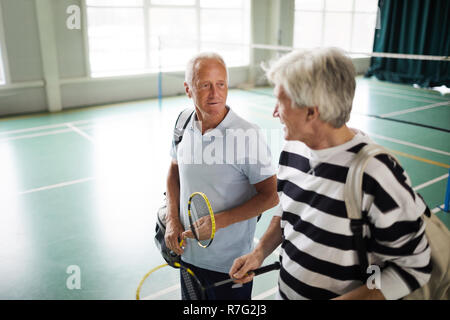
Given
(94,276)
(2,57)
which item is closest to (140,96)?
(2,57)

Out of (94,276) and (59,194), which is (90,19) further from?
(94,276)

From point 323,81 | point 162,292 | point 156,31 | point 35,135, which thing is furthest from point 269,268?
point 156,31

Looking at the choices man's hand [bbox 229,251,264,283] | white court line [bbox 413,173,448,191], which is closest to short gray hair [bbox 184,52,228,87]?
man's hand [bbox 229,251,264,283]

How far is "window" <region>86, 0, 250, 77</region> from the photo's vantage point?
12.2 m

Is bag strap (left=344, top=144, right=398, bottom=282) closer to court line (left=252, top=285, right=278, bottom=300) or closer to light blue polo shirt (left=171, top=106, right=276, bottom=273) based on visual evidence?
light blue polo shirt (left=171, top=106, right=276, bottom=273)

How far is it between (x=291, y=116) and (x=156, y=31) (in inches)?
494

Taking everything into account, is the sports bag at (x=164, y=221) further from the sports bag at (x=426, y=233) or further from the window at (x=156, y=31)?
the window at (x=156, y=31)

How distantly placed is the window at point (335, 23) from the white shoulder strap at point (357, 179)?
52.0 ft

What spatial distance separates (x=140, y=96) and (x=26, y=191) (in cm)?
743

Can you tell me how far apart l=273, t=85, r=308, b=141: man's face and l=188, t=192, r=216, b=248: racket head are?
0.76 m

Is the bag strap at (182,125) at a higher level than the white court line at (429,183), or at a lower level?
higher

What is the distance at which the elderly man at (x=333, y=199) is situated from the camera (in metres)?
1.44

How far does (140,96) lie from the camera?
13.2m

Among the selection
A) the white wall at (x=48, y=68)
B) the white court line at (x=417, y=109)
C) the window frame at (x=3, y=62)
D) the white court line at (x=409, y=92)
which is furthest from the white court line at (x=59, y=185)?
the white court line at (x=409, y=92)
